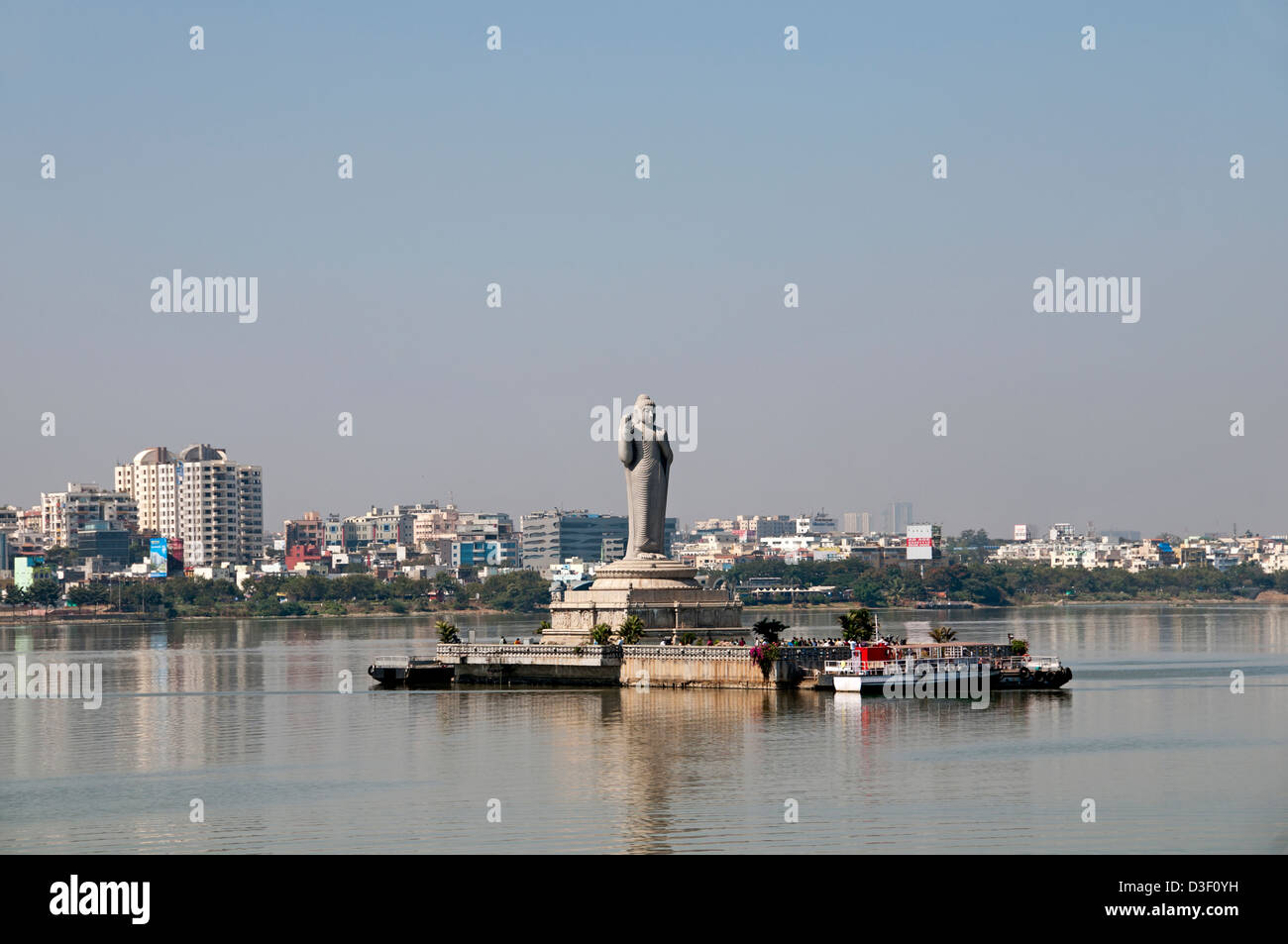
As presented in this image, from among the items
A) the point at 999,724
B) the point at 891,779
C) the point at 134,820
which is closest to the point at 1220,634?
the point at 999,724

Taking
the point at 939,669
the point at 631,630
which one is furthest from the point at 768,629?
the point at 939,669

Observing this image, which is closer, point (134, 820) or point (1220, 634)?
point (134, 820)

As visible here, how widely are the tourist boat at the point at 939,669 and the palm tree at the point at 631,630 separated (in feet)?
28.2

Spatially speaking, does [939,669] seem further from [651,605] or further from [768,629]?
[651,605]

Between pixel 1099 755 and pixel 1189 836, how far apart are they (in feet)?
39.4

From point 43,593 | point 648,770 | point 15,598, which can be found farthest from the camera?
point 15,598

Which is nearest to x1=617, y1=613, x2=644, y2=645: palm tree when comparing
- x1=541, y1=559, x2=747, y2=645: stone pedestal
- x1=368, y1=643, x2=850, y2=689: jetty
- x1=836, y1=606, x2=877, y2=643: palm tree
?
x1=541, y1=559, x2=747, y2=645: stone pedestal

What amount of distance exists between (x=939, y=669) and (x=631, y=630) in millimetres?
12313

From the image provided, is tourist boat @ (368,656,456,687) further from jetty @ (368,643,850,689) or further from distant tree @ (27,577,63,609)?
distant tree @ (27,577,63,609)

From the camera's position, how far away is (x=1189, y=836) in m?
33.8

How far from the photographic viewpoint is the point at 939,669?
212ft

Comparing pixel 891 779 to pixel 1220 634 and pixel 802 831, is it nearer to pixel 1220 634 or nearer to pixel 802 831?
pixel 802 831

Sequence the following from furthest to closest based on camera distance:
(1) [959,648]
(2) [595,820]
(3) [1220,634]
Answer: (3) [1220,634]
(1) [959,648]
(2) [595,820]

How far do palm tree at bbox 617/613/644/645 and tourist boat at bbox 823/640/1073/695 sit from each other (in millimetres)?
8588
